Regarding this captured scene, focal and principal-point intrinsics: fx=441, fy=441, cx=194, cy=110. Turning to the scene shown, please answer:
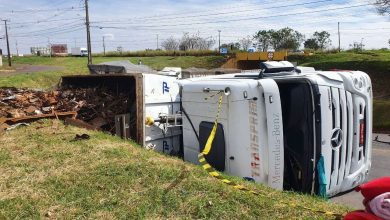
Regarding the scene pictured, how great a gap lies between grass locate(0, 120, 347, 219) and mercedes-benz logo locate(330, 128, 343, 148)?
0.85 metres

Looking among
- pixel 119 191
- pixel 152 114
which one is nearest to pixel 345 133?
pixel 119 191

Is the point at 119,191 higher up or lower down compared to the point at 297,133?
lower down

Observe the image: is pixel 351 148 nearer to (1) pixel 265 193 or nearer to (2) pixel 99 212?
(1) pixel 265 193

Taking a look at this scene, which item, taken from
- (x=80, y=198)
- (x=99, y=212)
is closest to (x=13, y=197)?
(x=80, y=198)

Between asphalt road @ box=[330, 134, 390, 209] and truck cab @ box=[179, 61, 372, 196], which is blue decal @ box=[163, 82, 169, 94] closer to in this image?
truck cab @ box=[179, 61, 372, 196]

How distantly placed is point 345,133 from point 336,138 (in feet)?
0.71

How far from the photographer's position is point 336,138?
5.15 m

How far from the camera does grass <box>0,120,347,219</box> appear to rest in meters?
3.67

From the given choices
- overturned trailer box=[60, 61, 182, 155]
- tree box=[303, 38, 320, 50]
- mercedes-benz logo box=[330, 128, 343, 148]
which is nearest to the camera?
mercedes-benz logo box=[330, 128, 343, 148]

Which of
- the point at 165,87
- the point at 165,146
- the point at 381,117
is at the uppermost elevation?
the point at 165,87

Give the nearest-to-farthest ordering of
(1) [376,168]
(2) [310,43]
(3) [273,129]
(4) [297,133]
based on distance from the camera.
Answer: (3) [273,129], (4) [297,133], (1) [376,168], (2) [310,43]

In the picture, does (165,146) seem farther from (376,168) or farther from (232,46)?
(232,46)

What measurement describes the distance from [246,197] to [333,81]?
6.84 ft

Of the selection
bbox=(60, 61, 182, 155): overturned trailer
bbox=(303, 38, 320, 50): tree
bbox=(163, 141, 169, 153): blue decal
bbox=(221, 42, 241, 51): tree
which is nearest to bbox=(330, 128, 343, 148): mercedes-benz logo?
bbox=(60, 61, 182, 155): overturned trailer
